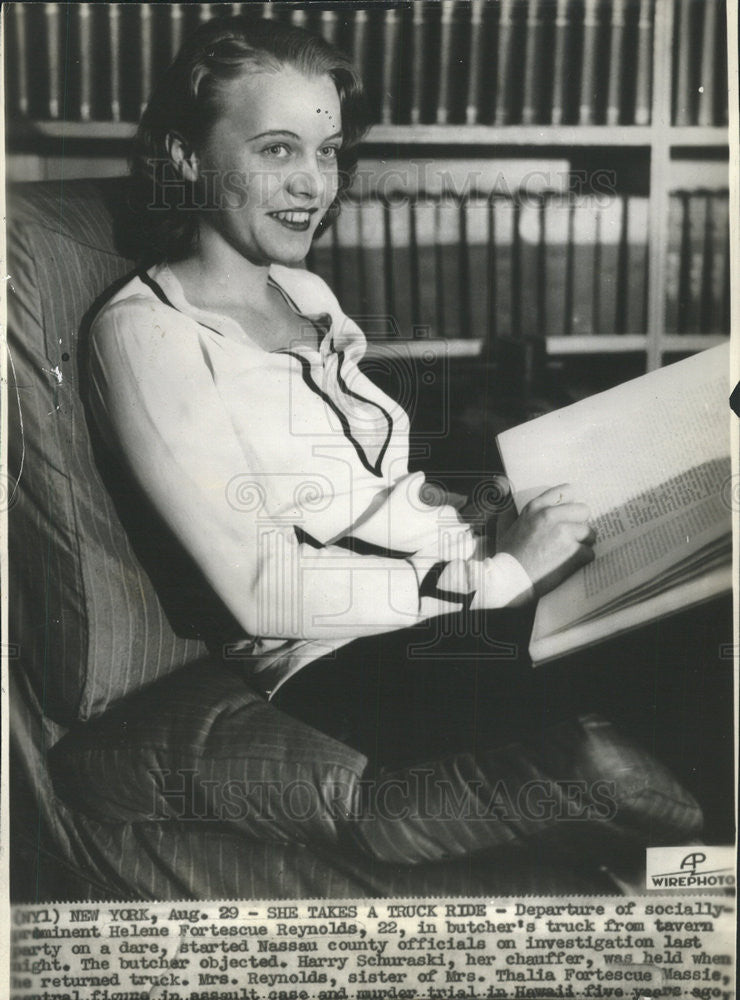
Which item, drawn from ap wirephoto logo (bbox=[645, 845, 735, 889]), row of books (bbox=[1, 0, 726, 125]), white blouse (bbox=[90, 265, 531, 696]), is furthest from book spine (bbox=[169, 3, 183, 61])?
ap wirephoto logo (bbox=[645, 845, 735, 889])

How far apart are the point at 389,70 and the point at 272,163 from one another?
238 mm

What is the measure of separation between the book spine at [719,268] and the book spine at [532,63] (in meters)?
0.33

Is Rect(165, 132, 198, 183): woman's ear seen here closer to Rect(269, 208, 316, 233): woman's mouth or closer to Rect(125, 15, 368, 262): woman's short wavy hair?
Rect(125, 15, 368, 262): woman's short wavy hair


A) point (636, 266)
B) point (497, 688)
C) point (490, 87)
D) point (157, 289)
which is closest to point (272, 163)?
point (157, 289)

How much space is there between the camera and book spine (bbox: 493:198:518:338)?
173 centimetres

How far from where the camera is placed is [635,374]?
1752 millimetres

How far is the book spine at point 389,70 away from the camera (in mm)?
1713

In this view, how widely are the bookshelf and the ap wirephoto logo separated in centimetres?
82

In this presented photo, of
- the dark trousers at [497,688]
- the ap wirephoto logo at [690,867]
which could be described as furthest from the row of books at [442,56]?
the ap wirephoto logo at [690,867]

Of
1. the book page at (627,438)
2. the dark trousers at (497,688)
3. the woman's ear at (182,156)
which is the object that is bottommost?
the dark trousers at (497,688)

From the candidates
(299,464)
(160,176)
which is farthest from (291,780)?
(160,176)

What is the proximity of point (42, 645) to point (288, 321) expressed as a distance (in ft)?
2.13

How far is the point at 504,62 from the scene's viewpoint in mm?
1727

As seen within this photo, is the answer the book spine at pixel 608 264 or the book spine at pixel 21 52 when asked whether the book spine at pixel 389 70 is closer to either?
the book spine at pixel 608 264
